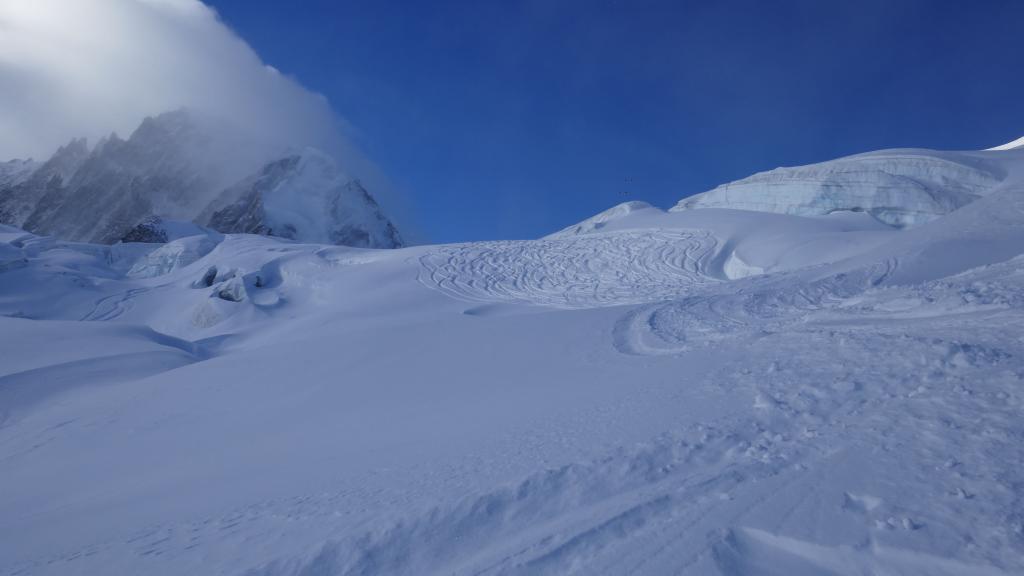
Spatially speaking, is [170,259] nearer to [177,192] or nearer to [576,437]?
[576,437]

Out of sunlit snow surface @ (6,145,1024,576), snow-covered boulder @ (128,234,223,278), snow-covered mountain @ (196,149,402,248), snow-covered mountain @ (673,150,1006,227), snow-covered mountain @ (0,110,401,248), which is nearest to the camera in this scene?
sunlit snow surface @ (6,145,1024,576)

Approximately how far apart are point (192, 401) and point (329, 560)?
6.87 meters

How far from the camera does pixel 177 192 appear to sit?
96.2m

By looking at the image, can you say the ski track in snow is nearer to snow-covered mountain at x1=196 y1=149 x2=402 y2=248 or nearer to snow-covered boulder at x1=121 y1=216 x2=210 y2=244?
snow-covered boulder at x1=121 y1=216 x2=210 y2=244

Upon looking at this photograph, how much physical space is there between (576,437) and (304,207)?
92701mm

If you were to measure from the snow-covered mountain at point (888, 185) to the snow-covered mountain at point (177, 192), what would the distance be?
232 feet

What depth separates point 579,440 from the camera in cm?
424

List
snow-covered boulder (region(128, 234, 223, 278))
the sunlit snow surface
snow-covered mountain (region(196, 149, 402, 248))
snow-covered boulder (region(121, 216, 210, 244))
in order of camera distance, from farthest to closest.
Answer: snow-covered mountain (region(196, 149, 402, 248))
snow-covered boulder (region(121, 216, 210, 244))
snow-covered boulder (region(128, 234, 223, 278))
the sunlit snow surface


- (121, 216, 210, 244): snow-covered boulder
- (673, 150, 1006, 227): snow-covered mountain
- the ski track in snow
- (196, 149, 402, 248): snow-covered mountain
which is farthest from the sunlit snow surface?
(196, 149, 402, 248): snow-covered mountain

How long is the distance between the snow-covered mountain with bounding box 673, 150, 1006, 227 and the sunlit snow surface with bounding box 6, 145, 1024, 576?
14.2 metres

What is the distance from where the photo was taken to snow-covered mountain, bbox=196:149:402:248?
276 ft

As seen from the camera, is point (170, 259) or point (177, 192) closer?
point (170, 259)

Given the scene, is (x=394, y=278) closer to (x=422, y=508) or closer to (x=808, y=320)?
(x=808, y=320)

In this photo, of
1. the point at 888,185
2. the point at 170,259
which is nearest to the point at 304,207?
the point at 170,259
